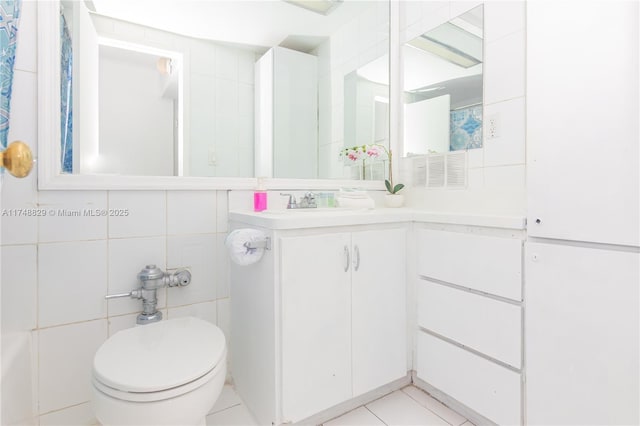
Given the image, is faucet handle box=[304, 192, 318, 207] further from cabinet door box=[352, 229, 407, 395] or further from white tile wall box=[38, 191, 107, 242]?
white tile wall box=[38, 191, 107, 242]

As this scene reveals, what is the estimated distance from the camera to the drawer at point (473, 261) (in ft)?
3.89

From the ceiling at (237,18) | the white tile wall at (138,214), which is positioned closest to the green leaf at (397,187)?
the ceiling at (237,18)

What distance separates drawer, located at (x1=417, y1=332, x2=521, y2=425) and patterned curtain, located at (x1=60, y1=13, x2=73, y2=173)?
1.66 m

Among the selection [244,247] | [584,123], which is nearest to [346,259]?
[244,247]

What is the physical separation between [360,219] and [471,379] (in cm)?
77

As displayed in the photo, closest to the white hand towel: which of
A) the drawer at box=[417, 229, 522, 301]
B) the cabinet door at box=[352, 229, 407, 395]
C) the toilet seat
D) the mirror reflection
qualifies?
the toilet seat

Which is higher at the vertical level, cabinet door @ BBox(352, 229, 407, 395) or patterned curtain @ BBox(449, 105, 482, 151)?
patterned curtain @ BBox(449, 105, 482, 151)

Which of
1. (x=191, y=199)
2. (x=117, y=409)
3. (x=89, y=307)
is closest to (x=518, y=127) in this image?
(x=191, y=199)

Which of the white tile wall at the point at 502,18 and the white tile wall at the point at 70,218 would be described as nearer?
the white tile wall at the point at 70,218

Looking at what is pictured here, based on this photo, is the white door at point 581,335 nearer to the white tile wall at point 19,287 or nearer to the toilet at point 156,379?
the toilet at point 156,379

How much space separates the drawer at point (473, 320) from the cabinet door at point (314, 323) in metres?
0.39

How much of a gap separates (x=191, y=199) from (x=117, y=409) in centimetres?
85

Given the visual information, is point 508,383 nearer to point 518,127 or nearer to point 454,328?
point 454,328

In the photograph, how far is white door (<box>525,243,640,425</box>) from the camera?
0.93 m
